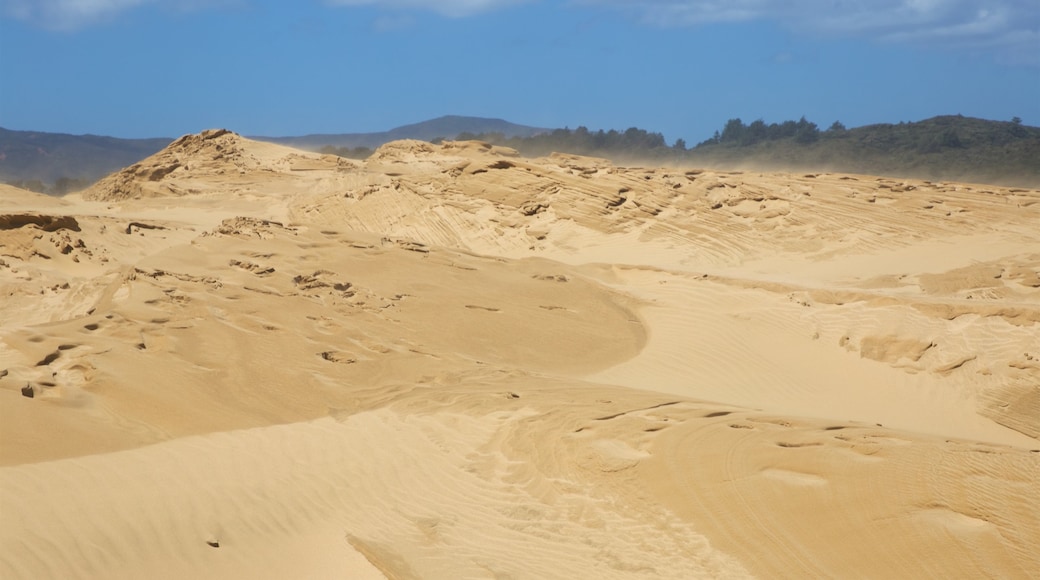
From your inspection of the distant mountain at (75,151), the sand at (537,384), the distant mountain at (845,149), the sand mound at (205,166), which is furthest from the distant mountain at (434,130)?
the sand at (537,384)

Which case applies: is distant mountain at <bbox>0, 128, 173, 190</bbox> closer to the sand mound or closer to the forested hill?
the forested hill

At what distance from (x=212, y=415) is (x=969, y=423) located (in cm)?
691

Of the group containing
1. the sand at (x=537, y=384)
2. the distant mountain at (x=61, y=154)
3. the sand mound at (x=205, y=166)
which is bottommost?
the sand at (x=537, y=384)

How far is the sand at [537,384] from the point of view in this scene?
496 cm

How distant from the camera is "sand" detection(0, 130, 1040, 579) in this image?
16.3ft

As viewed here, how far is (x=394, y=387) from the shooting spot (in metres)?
7.89

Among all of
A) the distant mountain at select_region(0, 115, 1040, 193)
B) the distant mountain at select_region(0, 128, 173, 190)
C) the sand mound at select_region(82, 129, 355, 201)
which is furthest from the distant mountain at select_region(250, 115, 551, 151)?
the sand mound at select_region(82, 129, 355, 201)

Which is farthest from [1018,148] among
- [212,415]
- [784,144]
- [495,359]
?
[212,415]

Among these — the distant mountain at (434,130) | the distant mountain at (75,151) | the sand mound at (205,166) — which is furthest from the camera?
the distant mountain at (434,130)

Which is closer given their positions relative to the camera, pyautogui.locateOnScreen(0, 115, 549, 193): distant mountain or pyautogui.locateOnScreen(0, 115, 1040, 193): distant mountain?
pyautogui.locateOnScreen(0, 115, 1040, 193): distant mountain

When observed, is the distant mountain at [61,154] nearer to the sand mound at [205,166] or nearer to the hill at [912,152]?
the sand mound at [205,166]

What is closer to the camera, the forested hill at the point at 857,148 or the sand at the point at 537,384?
the sand at the point at 537,384

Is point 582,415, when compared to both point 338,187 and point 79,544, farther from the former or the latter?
point 338,187

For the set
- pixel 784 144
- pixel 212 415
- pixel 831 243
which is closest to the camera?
pixel 212 415
